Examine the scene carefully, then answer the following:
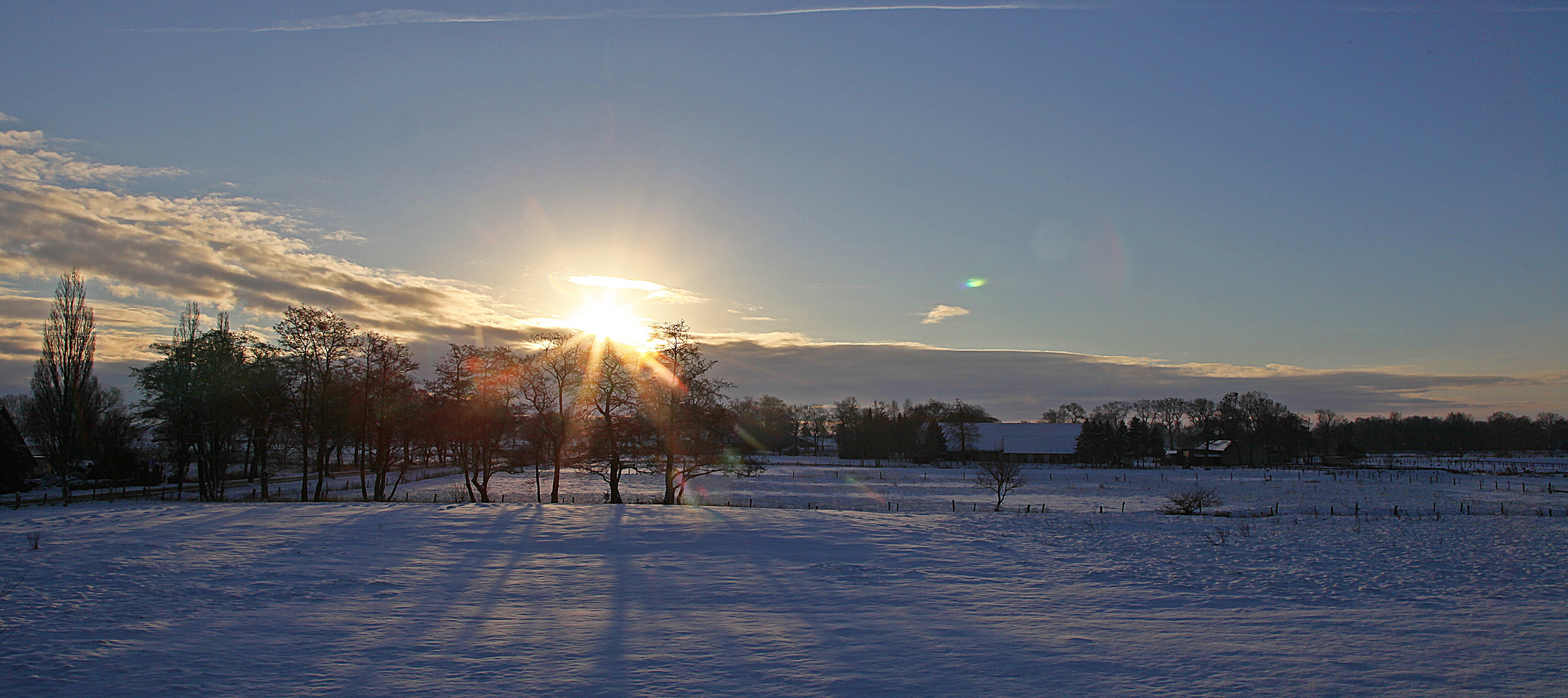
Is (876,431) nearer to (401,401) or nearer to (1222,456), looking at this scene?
(1222,456)

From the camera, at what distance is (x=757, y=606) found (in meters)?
12.9

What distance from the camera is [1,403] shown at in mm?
49375

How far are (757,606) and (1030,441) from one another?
338 ft

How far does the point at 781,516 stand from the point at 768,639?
15.5m

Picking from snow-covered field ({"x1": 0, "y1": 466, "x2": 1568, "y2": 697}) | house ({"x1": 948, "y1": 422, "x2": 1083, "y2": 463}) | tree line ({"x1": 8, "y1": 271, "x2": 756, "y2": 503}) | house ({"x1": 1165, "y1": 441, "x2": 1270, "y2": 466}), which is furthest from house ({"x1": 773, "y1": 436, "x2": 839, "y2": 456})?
snow-covered field ({"x1": 0, "y1": 466, "x2": 1568, "y2": 697})

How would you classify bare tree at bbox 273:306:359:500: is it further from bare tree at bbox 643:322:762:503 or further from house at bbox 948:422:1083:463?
house at bbox 948:422:1083:463

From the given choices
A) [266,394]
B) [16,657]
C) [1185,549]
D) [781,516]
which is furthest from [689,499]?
[16,657]

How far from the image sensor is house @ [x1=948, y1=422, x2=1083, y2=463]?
104062mm

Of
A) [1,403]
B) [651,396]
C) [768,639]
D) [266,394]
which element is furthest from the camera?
[1,403]

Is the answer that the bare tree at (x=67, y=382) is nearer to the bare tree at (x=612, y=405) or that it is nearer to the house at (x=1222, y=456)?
the bare tree at (x=612, y=405)

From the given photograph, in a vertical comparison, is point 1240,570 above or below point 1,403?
below

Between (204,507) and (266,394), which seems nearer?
(204,507)

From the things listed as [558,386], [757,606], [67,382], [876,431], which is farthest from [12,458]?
[876,431]

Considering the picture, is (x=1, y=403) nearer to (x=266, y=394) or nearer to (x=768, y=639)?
(x=266, y=394)
